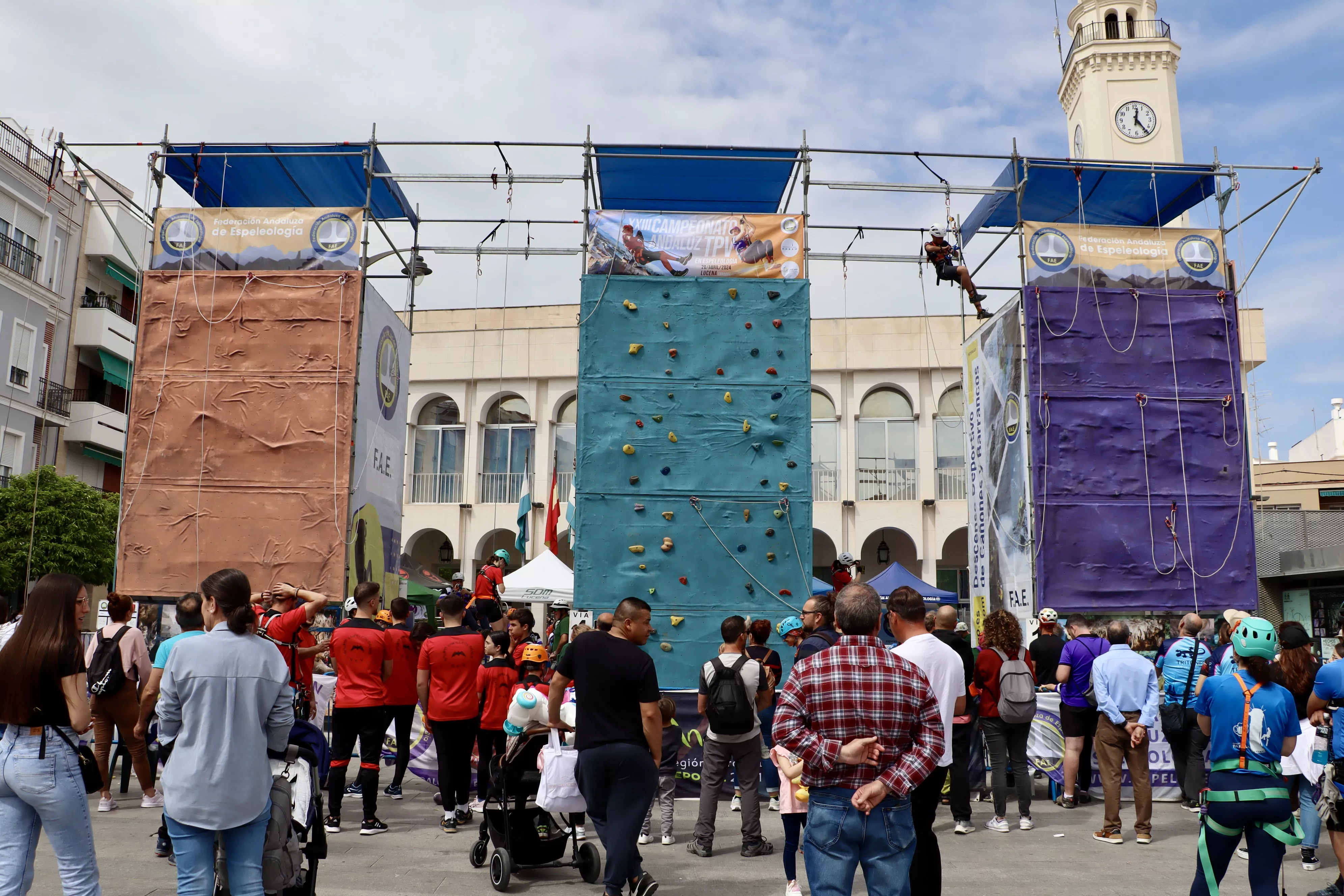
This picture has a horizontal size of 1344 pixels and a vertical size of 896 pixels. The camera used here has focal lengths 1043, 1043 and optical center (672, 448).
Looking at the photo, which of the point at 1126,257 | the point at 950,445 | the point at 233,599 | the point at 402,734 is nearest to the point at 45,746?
the point at 233,599

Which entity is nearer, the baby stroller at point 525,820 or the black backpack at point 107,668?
the baby stroller at point 525,820

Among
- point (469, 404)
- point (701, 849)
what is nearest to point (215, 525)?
point (701, 849)

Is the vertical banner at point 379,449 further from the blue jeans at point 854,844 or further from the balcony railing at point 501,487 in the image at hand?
the balcony railing at point 501,487

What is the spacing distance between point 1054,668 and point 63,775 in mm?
8906

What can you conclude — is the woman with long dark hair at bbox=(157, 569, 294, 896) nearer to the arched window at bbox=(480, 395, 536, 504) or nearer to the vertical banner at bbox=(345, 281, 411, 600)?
the vertical banner at bbox=(345, 281, 411, 600)

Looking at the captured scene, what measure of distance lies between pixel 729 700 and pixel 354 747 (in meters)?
3.00

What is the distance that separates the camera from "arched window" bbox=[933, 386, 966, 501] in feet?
90.7

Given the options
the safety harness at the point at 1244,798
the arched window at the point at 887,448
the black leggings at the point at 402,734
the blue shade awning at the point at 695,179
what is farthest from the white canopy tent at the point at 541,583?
the safety harness at the point at 1244,798

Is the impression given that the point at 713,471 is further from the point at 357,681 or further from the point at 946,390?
the point at 946,390

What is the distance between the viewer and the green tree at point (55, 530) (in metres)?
23.5

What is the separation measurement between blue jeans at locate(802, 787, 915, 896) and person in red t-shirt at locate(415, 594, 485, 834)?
4664mm

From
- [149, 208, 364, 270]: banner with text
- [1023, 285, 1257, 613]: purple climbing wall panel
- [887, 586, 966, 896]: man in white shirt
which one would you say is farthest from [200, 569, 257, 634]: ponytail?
[1023, 285, 1257, 613]: purple climbing wall panel

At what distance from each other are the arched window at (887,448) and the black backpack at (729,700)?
68.2 feet

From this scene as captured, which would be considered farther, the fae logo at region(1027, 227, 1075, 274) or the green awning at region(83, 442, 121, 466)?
the green awning at region(83, 442, 121, 466)
